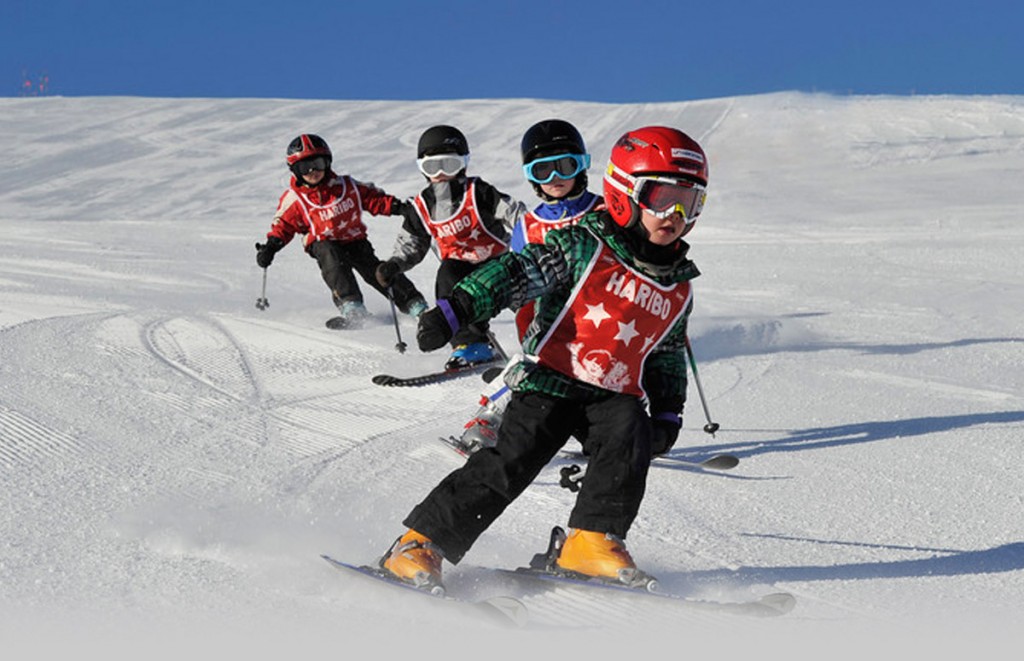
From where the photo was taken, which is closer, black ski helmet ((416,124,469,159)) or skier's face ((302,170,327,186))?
black ski helmet ((416,124,469,159))

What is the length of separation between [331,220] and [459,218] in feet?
7.36

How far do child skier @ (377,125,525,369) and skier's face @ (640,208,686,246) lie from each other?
3.92m

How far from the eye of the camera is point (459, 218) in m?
7.53

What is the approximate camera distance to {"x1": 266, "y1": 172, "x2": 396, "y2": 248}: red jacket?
9430mm

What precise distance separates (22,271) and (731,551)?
9917 mm

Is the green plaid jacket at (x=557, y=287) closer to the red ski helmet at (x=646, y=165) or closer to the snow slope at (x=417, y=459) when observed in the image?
the red ski helmet at (x=646, y=165)

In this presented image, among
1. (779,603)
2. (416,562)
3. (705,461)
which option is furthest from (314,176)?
(779,603)

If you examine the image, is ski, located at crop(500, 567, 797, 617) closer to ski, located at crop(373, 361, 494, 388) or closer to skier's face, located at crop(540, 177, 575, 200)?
skier's face, located at crop(540, 177, 575, 200)

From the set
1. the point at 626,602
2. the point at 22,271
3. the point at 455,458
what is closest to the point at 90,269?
the point at 22,271

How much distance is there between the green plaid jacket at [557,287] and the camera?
130 inches

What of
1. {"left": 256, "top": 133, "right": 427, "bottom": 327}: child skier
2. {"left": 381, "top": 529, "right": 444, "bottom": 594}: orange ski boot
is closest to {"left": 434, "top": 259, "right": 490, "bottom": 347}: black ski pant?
{"left": 256, "top": 133, "right": 427, "bottom": 327}: child skier

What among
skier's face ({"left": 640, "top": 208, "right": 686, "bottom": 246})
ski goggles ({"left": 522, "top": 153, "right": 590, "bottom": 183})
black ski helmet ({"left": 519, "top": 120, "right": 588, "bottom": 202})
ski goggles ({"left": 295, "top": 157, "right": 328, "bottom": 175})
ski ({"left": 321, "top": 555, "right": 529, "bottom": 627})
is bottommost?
ski ({"left": 321, "top": 555, "right": 529, "bottom": 627})

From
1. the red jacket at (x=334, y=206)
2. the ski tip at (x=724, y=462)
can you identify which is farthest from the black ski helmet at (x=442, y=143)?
the ski tip at (x=724, y=462)

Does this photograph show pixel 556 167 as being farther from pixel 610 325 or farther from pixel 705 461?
pixel 610 325
